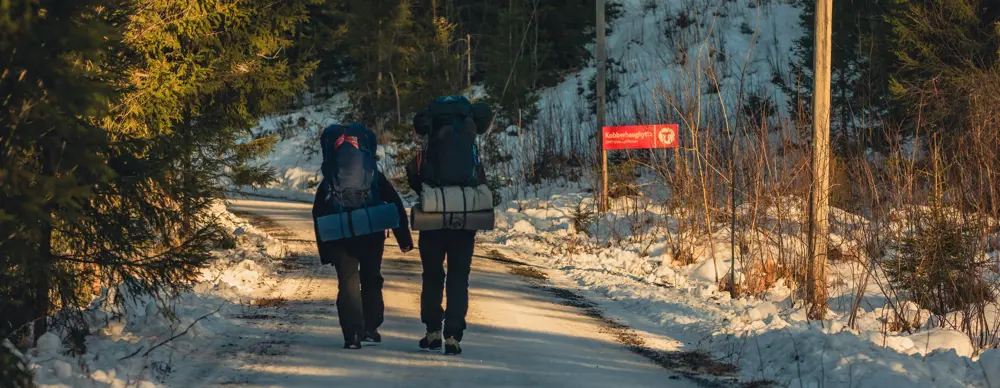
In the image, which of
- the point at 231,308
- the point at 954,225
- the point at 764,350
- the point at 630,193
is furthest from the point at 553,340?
the point at 630,193

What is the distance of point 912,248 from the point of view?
10.1 m

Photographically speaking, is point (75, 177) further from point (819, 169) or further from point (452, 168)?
point (819, 169)

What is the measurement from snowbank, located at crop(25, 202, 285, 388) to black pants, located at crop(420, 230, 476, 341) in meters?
1.80

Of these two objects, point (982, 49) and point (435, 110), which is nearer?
point (435, 110)

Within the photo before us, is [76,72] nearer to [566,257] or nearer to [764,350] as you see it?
[764,350]

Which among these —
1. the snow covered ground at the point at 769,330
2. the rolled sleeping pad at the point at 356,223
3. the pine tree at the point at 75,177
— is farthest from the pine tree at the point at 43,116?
the snow covered ground at the point at 769,330

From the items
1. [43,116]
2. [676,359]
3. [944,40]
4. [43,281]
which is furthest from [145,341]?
[944,40]

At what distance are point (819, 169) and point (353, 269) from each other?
5.12 m

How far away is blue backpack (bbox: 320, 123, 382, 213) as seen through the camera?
7.49m

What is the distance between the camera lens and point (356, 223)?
7410 millimetres

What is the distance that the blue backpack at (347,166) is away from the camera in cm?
749

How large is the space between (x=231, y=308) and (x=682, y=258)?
288 inches

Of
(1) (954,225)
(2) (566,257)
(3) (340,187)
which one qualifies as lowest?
(2) (566,257)

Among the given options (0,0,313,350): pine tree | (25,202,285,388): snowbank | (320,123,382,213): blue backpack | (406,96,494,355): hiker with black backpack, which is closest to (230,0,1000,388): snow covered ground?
(406,96,494,355): hiker with black backpack
